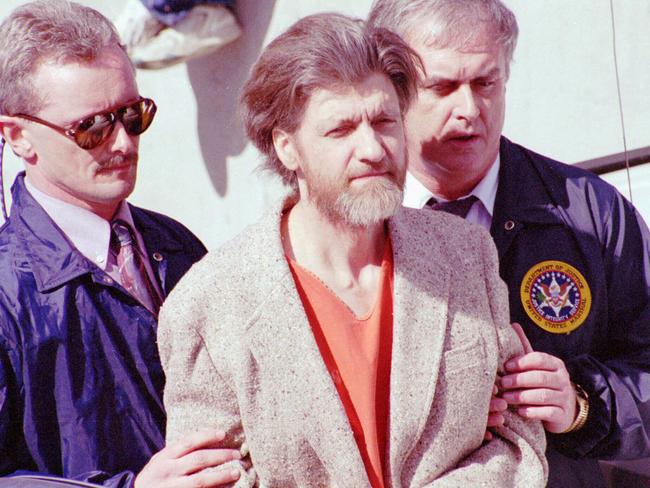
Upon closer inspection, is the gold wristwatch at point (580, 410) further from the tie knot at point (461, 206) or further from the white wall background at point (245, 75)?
the white wall background at point (245, 75)

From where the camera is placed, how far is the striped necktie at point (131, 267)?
270 cm

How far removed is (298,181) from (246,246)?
204 mm

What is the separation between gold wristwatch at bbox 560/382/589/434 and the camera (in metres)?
2.54

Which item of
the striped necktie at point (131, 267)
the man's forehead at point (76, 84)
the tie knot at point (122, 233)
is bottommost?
the striped necktie at point (131, 267)

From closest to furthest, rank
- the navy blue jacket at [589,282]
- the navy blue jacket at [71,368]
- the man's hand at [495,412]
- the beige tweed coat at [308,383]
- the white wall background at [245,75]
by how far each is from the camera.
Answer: the beige tweed coat at [308,383] → the man's hand at [495,412] → the navy blue jacket at [71,368] → the navy blue jacket at [589,282] → the white wall background at [245,75]

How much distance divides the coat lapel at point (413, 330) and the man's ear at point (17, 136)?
94cm

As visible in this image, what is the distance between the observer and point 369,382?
2246 mm

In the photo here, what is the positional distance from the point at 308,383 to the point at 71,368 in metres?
0.63

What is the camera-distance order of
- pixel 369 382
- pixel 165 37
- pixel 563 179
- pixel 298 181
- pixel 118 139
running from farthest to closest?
pixel 165 37 < pixel 563 179 < pixel 118 139 < pixel 298 181 < pixel 369 382

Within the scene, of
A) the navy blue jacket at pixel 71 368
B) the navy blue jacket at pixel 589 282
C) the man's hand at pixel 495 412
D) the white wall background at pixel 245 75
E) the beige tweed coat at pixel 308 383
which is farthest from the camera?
the white wall background at pixel 245 75

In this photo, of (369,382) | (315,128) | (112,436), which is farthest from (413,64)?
(112,436)

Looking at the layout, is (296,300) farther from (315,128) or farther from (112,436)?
(112,436)

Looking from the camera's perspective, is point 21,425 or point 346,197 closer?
point 346,197

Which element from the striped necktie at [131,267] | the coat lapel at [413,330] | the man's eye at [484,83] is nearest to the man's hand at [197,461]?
the coat lapel at [413,330]
